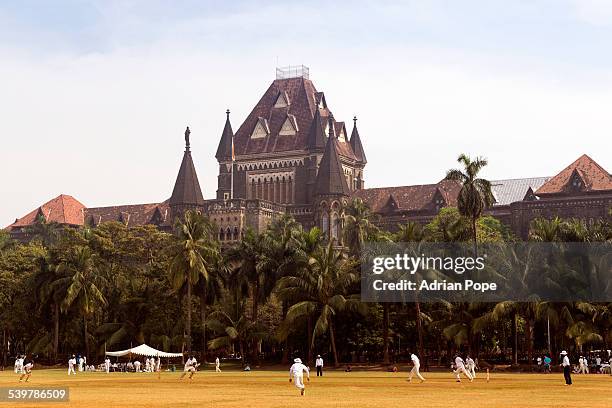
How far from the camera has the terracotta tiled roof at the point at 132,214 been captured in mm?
150625

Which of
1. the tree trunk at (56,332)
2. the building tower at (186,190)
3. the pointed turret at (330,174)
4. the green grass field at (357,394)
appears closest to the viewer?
the green grass field at (357,394)

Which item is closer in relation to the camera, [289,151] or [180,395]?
[180,395]

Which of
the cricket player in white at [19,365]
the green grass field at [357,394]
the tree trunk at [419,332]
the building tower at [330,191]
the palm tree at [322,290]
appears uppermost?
the building tower at [330,191]

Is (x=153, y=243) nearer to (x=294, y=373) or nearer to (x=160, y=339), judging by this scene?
(x=160, y=339)

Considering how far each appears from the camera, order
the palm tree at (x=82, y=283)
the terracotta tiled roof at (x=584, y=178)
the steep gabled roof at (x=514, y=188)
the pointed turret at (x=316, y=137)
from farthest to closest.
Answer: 1. the pointed turret at (x=316, y=137)
2. the steep gabled roof at (x=514, y=188)
3. the terracotta tiled roof at (x=584, y=178)
4. the palm tree at (x=82, y=283)

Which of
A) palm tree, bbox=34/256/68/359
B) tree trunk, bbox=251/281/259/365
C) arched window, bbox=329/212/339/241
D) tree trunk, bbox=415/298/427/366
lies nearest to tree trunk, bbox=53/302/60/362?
palm tree, bbox=34/256/68/359

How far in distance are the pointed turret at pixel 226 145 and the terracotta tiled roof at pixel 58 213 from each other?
91.2 feet

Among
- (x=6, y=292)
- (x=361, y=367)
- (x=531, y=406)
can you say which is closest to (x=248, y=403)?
(x=531, y=406)

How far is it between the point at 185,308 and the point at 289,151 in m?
62.6

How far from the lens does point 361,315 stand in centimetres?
6869

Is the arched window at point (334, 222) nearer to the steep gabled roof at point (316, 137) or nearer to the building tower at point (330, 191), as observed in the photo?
the building tower at point (330, 191)

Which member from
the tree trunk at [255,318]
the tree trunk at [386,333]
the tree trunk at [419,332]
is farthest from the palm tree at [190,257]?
the tree trunk at [419,332]

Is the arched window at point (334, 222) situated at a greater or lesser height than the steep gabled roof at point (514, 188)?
lesser

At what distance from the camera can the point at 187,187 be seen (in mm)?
135375
